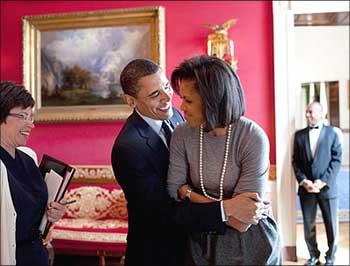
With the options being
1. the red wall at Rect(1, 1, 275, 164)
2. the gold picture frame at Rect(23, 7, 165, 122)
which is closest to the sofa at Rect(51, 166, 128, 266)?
the red wall at Rect(1, 1, 275, 164)

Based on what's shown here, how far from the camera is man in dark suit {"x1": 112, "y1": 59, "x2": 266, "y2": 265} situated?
50.8 inches

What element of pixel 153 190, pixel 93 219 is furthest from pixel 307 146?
pixel 153 190

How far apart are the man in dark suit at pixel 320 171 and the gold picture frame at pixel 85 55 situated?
1.67 m

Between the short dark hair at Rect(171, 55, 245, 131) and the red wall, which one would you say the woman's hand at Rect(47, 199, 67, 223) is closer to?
the short dark hair at Rect(171, 55, 245, 131)

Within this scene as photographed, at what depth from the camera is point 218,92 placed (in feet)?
4.20

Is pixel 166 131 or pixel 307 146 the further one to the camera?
pixel 307 146

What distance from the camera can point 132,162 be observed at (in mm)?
1487

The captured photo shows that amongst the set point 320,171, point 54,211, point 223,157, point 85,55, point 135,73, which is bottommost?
point 320,171

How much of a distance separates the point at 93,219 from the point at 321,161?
7.66 ft

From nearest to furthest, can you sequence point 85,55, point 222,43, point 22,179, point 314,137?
point 22,179, point 222,43, point 314,137, point 85,55

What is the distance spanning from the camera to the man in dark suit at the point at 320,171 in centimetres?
445

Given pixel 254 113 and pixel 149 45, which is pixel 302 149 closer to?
pixel 254 113

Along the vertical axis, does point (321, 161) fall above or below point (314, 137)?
below

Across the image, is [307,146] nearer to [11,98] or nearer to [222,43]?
[222,43]
